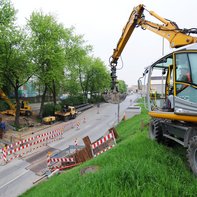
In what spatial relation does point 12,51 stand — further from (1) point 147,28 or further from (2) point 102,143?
(1) point 147,28

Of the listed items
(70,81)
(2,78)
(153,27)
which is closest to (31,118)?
(2,78)

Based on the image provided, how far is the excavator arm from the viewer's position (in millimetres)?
7695

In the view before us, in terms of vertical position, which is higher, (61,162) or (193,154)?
(193,154)

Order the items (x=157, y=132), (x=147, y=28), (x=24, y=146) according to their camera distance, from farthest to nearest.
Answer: (x=24, y=146), (x=147, y=28), (x=157, y=132)

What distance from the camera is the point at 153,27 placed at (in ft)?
30.7

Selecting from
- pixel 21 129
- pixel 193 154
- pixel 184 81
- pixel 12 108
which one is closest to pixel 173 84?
pixel 184 81

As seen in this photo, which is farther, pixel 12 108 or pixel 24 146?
pixel 12 108

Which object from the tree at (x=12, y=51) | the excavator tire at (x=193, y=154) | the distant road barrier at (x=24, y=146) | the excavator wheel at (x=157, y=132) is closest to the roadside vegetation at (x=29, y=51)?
the tree at (x=12, y=51)

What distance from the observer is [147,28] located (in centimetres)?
980

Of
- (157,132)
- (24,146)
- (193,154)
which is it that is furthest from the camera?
(24,146)

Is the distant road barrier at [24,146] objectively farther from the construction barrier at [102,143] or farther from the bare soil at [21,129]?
the construction barrier at [102,143]

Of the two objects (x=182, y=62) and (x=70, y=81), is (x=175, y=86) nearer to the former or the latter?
(x=182, y=62)

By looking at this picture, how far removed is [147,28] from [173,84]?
445 centimetres

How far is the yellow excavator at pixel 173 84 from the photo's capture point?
5.62 metres
